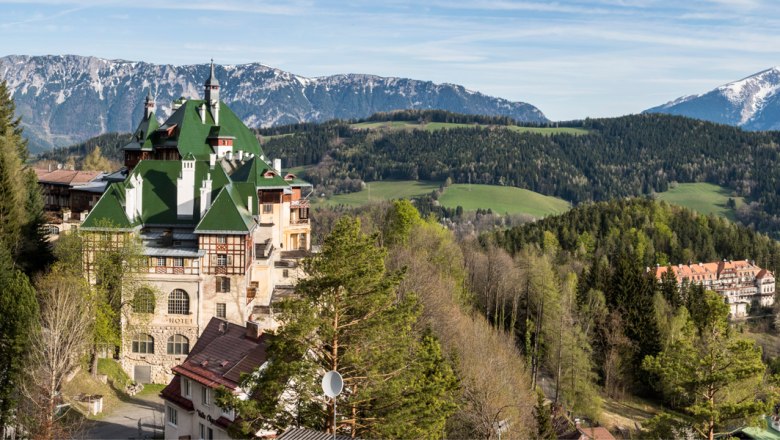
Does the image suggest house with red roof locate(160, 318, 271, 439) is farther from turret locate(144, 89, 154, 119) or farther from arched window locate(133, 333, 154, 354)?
turret locate(144, 89, 154, 119)

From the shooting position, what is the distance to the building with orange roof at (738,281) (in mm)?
149500

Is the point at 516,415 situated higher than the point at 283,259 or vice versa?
the point at 283,259

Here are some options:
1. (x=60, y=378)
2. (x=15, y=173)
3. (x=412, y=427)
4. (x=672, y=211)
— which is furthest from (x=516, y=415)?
(x=672, y=211)

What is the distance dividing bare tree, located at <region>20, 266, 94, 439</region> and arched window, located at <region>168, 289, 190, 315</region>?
8.93 meters

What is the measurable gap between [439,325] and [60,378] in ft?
95.1

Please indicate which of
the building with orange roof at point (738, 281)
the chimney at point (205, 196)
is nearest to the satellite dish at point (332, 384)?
the chimney at point (205, 196)

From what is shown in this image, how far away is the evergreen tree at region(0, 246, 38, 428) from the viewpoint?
44.0m

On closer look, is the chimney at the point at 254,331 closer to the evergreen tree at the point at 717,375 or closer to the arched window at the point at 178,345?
the evergreen tree at the point at 717,375

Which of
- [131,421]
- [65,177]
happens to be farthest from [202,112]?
[131,421]

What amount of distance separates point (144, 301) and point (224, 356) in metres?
20.6

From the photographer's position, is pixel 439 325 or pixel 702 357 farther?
pixel 439 325

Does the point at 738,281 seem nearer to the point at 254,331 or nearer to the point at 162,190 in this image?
the point at 162,190

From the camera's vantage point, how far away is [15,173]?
193 feet

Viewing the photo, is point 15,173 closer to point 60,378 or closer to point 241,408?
point 60,378
